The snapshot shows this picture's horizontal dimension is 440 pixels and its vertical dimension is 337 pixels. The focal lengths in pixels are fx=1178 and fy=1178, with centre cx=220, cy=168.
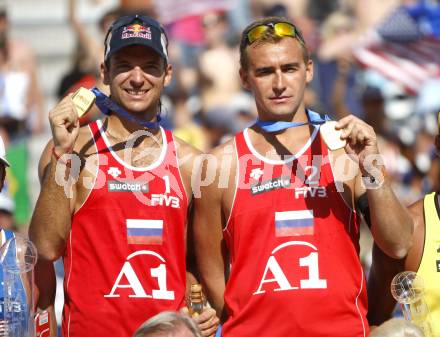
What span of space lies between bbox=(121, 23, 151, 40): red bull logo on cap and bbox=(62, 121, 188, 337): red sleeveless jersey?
723 millimetres

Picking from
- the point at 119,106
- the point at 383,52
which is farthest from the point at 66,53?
the point at 119,106

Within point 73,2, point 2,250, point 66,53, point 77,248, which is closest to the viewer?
point 2,250

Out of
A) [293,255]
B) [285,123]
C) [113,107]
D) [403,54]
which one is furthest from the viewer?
[403,54]

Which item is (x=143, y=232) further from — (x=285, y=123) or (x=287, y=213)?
(x=285, y=123)

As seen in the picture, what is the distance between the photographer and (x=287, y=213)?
19.7 feet

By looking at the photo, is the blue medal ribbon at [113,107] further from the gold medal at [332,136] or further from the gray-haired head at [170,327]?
the gray-haired head at [170,327]

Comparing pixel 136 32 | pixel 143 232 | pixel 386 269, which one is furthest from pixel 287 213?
pixel 136 32

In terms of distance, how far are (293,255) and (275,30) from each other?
1.21 meters

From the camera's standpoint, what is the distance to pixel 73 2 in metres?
13.3

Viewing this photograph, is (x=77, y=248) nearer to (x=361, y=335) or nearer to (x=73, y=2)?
(x=361, y=335)

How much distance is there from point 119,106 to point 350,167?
1304mm

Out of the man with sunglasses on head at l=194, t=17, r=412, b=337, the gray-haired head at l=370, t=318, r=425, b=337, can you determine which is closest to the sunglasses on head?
the man with sunglasses on head at l=194, t=17, r=412, b=337

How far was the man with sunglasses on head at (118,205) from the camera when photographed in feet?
20.0

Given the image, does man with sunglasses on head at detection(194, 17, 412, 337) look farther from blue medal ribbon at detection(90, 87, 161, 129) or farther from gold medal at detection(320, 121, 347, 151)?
blue medal ribbon at detection(90, 87, 161, 129)
